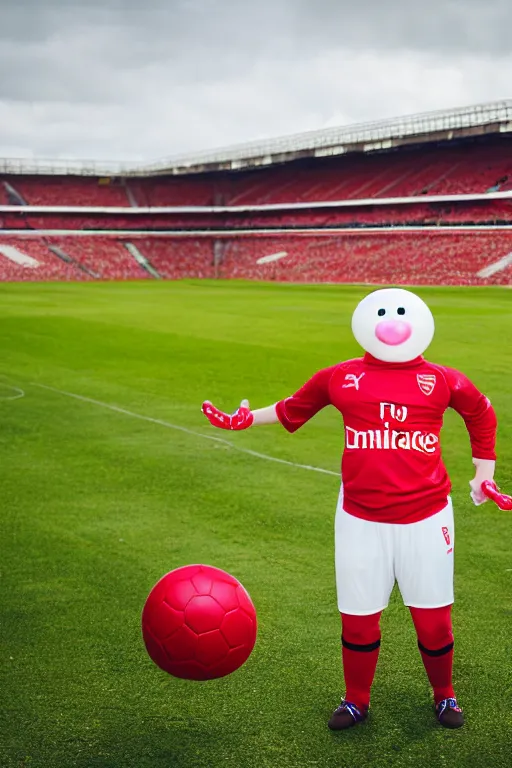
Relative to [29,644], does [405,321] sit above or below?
above

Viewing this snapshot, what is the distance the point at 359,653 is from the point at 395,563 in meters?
0.52

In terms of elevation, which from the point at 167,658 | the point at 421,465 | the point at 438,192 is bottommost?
the point at 167,658

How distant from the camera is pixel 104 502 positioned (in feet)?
28.8

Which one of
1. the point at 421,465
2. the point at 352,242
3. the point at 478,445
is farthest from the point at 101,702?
the point at 352,242

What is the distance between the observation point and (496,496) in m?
4.76

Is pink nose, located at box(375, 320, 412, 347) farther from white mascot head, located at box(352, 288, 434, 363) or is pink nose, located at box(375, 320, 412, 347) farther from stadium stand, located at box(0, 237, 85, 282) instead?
stadium stand, located at box(0, 237, 85, 282)

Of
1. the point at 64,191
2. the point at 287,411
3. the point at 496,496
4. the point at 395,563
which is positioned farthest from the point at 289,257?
the point at 395,563

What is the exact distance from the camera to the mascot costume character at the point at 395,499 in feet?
15.2

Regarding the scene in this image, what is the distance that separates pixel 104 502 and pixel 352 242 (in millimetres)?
42898

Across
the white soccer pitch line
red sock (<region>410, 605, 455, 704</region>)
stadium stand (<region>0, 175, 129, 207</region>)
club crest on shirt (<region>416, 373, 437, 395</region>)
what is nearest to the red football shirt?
club crest on shirt (<region>416, 373, 437, 395</region>)

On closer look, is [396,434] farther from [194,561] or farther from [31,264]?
[31,264]

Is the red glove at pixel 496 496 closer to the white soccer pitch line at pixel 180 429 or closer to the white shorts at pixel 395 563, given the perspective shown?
the white shorts at pixel 395 563

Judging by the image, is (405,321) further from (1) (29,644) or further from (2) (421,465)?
(1) (29,644)

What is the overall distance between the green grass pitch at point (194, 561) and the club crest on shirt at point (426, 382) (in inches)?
69.9
